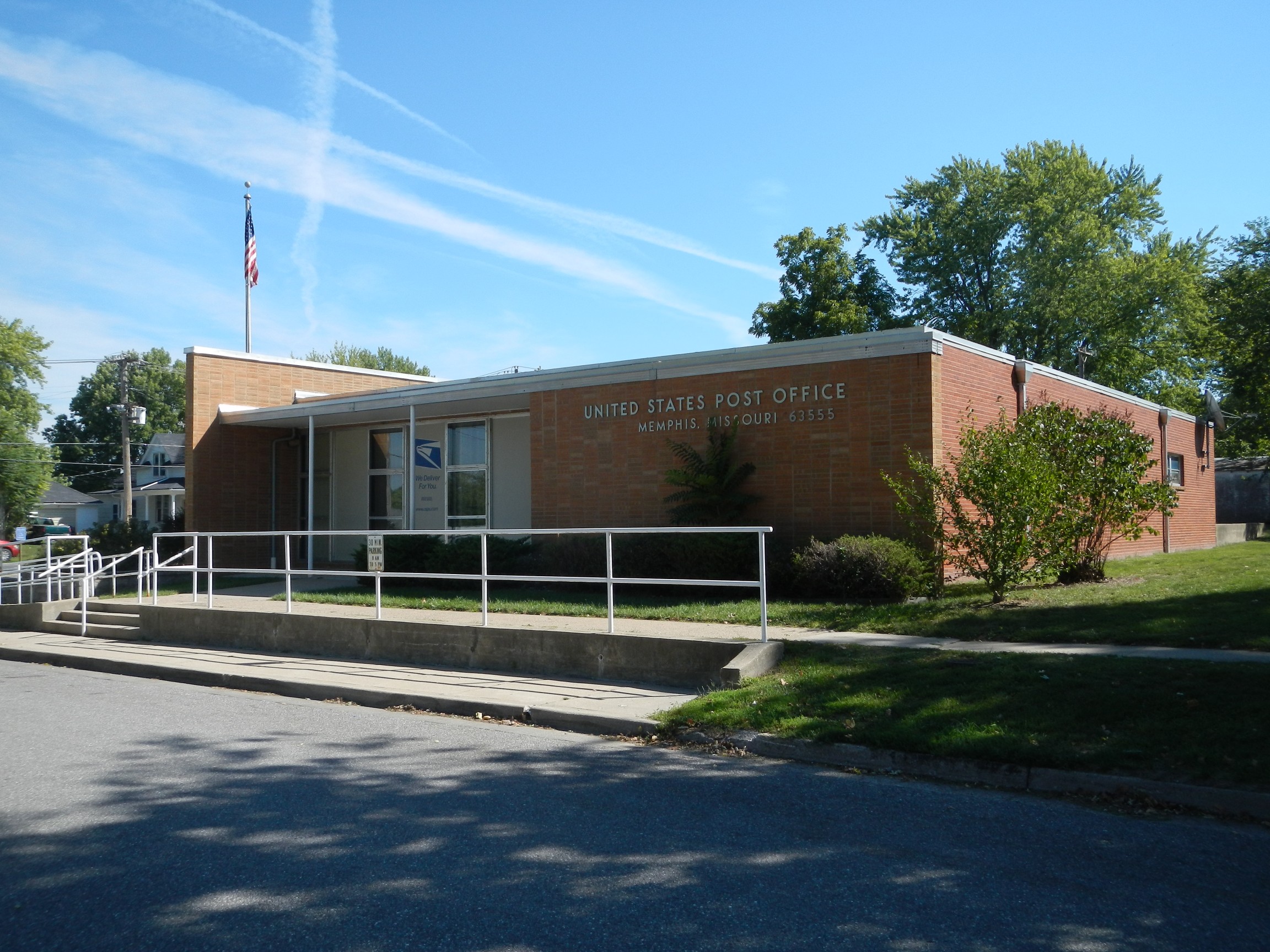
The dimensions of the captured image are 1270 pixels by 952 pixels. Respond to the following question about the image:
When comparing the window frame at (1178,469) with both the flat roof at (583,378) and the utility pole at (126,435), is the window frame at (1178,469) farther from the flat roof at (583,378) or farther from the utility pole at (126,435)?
the utility pole at (126,435)

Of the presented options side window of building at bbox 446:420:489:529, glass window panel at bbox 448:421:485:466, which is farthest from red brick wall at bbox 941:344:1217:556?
glass window panel at bbox 448:421:485:466

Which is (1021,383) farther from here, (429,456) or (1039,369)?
(429,456)

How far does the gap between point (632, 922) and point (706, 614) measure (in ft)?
26.6

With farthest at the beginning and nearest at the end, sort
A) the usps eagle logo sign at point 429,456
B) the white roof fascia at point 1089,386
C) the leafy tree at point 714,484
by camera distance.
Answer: the usps eagle logo sign at point 429,456, the white roof fascia at point 1089,386, the leafy tree at point 714,484

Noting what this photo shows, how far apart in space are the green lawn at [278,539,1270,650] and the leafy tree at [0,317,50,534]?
51047mm

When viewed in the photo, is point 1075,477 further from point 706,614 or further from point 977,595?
point 706,614

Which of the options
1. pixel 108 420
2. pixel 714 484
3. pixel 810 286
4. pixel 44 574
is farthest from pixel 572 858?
pixel 108 420

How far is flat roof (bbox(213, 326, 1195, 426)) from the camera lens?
49.0 ft

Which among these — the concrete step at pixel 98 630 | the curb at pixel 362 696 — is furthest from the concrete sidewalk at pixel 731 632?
the curb at pixel 362 696

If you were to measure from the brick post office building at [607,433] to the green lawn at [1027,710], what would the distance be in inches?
227

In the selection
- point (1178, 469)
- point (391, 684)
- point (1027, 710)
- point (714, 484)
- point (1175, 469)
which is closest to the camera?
point (1027, 710)

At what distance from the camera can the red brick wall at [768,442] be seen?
1467 centimetres

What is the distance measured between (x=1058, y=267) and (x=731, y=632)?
121ft

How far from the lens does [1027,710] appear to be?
7.69 m
